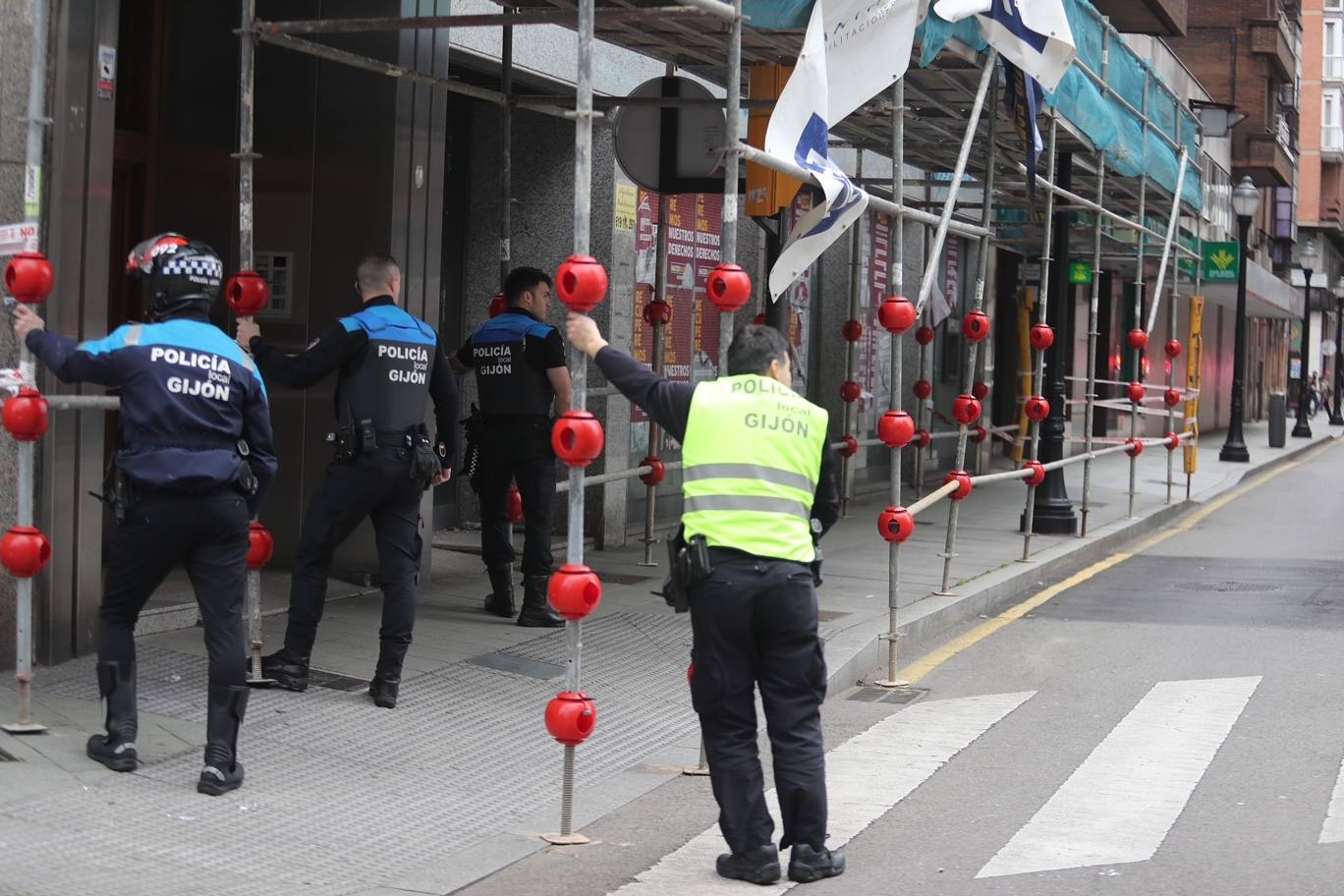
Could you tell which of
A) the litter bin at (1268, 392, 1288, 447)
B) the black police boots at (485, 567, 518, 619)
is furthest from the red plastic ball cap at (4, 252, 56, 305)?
the litter bin at (1268, 392, 1288, 447)

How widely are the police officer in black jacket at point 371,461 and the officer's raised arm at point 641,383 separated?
194 centimetres

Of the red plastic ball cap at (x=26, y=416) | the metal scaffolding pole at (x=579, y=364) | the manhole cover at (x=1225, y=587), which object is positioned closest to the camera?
the metal scaffolding pole at (x=579, y=364)

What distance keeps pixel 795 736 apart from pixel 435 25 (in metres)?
4.06

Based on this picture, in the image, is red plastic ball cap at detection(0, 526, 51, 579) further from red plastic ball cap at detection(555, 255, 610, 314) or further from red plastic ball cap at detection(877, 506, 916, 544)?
red plastic ball cap at detection(877, 506, 916, 544)

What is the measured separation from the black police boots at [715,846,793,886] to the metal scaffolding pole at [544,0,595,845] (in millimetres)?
656

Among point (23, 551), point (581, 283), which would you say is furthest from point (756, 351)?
point (23, 551)

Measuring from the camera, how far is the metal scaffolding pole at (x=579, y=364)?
596cm

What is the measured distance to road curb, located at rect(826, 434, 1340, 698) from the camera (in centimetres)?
916

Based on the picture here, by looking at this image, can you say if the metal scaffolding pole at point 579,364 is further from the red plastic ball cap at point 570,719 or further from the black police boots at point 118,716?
the black police boots at point 118,716

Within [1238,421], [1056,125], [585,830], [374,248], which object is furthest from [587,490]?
[1238,421]

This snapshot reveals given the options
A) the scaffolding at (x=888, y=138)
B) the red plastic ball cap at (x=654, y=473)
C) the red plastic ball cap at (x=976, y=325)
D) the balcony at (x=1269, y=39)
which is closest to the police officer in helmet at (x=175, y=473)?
the scaffolding at (x=888, y=138)

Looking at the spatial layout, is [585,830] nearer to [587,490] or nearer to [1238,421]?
[587,490]

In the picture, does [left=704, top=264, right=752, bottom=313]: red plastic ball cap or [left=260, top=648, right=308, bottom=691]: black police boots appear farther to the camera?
[left=260, top=648, right=308, bottom=691]: black police boots

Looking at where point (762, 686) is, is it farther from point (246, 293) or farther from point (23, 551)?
point (246, 293)
